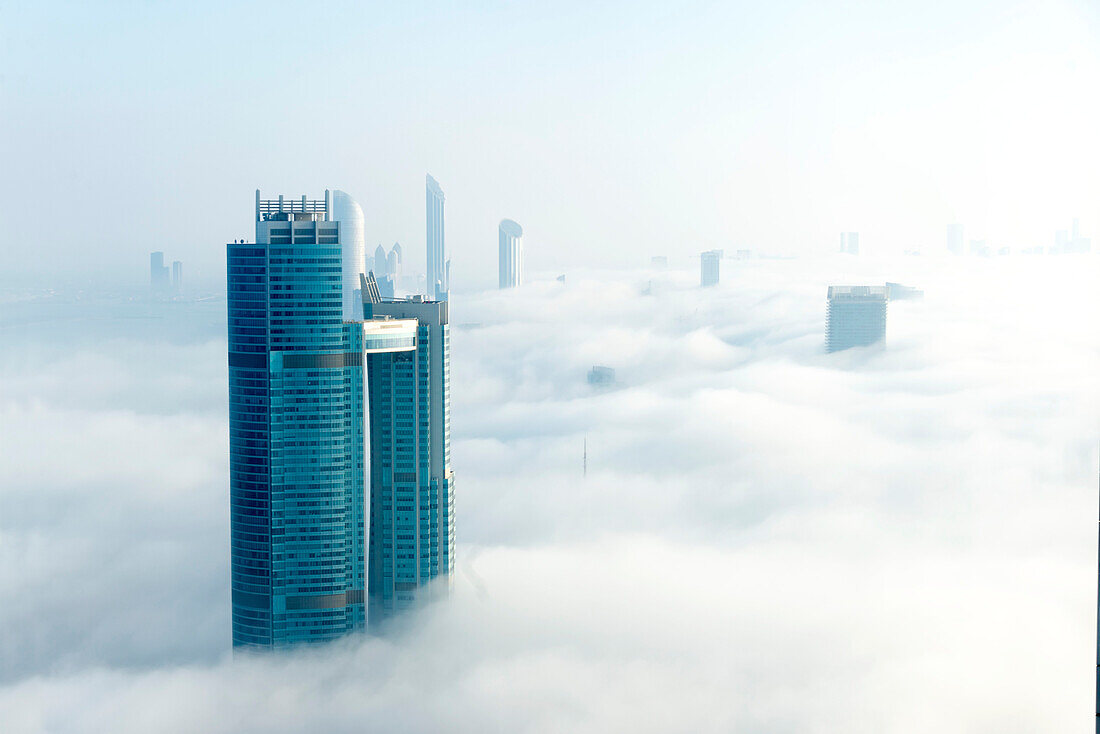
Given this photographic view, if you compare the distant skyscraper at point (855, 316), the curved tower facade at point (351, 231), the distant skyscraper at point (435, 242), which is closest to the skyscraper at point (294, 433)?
the curved tower facade at point (351, 231)

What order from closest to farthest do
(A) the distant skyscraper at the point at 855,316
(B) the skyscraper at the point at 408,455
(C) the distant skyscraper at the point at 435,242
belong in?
1. (B) the skyscraper at the point at 408,455
2. (C) the distant skyscraper at the point at 435,242
3. (A) the distant skyscraper at the point at 855,316

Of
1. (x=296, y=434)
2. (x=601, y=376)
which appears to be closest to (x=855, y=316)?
(x=601, y=376)

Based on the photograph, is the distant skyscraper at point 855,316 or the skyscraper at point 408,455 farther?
the distant skyscraper at point 855,316

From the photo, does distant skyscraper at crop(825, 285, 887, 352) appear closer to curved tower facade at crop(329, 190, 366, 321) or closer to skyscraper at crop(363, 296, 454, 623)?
curved tower facade at crop(329, 190, 366, 321)

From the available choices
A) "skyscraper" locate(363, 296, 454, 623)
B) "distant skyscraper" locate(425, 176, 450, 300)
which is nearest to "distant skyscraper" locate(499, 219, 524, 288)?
"distant skyscraper" locate(425, 176, 450, 300)

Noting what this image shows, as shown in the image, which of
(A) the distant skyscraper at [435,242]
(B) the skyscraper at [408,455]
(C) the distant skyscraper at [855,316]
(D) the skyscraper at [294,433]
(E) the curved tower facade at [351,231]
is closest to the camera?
(D) the skyscraper at [294,433]

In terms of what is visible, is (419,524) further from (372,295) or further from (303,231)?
(303,231)

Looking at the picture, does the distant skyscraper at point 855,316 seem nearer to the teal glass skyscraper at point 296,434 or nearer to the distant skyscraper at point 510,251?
the distant skyscraper at point 510,251

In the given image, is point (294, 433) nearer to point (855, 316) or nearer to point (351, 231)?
point (351, 231)
